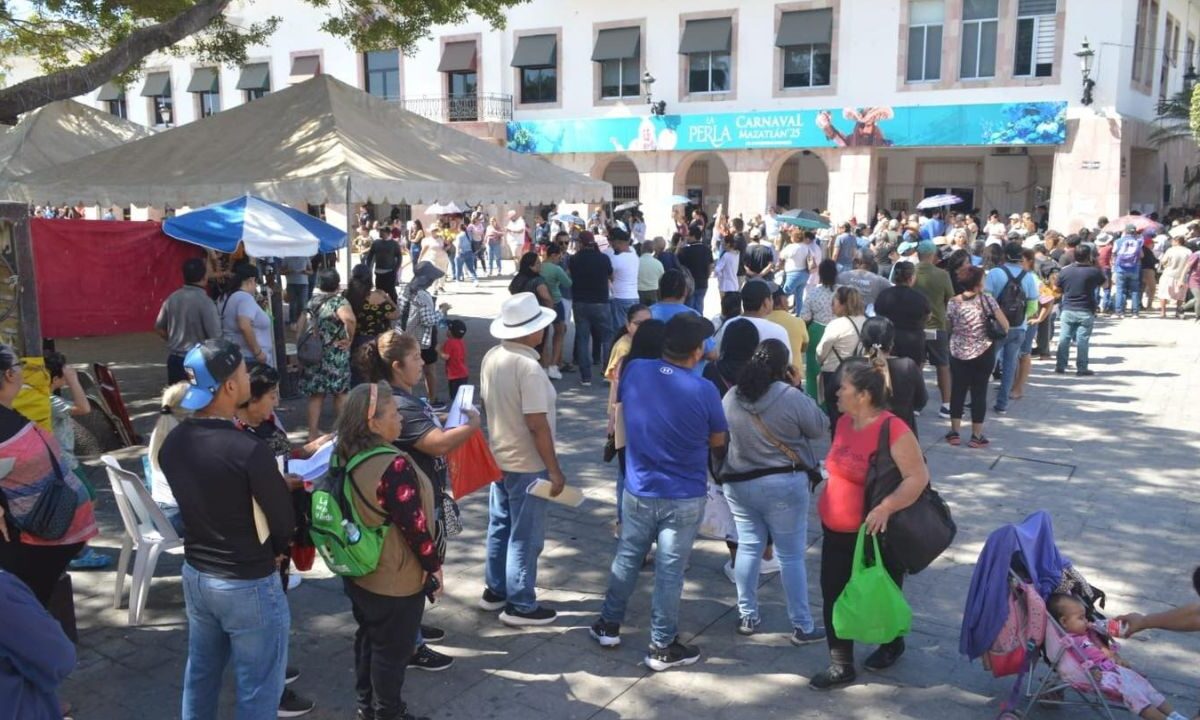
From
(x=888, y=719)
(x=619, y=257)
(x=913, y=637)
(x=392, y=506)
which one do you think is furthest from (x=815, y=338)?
(x=392, y=506)

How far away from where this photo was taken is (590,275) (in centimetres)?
1032

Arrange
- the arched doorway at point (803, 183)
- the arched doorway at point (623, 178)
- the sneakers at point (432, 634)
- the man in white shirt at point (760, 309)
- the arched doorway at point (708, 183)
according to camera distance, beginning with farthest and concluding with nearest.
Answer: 1. the arched doorway at point (623, 178)
2. the arched doorway at point (708, 183)
3. the arched doorway at point (803, 183)
4. the man in white shirt at point (760, 309)
5. the sneakers at point (432, 634)

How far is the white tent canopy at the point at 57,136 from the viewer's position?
12852mm

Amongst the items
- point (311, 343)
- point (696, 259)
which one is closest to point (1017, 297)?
point (696, 259)

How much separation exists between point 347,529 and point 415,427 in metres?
0.66

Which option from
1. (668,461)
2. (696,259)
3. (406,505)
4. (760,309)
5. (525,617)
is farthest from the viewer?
(696,259)

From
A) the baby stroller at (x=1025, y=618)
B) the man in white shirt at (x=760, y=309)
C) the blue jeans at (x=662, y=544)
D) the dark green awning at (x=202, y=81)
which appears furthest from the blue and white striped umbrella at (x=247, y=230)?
the dark green awning at (x=202, y=81)

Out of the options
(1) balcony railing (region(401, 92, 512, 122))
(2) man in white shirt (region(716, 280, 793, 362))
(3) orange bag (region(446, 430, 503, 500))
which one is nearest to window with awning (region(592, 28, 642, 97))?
(1) balcony railing (region(401, 92, 512, 122))

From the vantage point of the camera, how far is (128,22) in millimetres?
11742

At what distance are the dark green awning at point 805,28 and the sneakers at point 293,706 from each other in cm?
2360

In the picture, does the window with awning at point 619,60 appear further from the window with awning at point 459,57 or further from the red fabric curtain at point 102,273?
the red fabric curtain at point 102,273

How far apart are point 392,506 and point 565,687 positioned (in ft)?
4.59

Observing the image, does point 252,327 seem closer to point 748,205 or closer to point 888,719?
point 888,719

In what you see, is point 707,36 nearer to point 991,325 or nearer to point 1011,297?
point 1011,297
